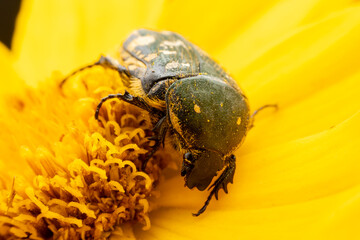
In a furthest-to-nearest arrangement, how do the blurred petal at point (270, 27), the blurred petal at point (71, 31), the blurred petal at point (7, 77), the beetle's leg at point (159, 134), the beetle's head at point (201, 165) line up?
the blurred petal at point (71, 31) < the blurred petal at point (7, 77) < the blurred petal at point (270, 27) < the beetle's leg at point (159, 134) < the beetle's head at point (201, 165)

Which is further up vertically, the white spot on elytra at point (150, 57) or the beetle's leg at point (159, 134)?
the white spot on elytra at point (150, 57)

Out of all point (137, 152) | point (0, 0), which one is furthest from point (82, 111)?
point (0, 0)

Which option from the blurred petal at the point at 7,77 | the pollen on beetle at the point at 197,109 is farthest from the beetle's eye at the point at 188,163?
the blurred petal at the point at 7,77

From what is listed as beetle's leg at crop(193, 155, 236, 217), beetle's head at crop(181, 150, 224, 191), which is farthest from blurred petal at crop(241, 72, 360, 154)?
beetle's head at crop(181, 150, 224, 191)

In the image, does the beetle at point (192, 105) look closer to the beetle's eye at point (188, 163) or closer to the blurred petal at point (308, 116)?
the beetle's eye at point (188, 163)

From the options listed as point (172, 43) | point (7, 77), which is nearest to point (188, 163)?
point (172, 43)

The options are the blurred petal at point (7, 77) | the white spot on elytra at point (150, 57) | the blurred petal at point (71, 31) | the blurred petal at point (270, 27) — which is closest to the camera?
the white spot on elytra at point (150, 57)

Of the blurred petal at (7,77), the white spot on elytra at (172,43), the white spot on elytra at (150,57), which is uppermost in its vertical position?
the white spot on elytra at (172,43)

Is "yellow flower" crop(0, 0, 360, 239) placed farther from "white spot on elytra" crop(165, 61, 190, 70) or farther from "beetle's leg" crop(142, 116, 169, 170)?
"white spot on elytra" crop(165, 61, 190, 70)
